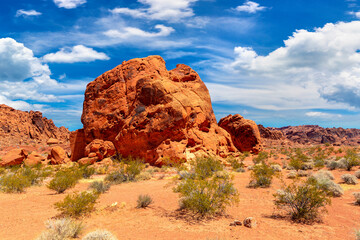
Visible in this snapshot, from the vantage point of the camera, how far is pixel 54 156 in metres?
27.0

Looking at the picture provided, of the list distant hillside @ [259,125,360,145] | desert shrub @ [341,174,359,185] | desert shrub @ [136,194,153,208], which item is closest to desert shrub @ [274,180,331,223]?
desert shrub @ [136,194,153,208]

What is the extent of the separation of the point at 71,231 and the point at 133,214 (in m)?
2.47

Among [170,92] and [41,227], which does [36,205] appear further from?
[170,92]

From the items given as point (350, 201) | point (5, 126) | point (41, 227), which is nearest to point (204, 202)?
point (41, 227)

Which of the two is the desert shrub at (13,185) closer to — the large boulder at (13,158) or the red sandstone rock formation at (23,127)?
the large boulder at (13,158)

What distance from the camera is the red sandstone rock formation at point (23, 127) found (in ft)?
176

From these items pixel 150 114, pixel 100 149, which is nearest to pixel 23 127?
pixel 100 149

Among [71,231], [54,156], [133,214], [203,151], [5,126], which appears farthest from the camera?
[5,126]

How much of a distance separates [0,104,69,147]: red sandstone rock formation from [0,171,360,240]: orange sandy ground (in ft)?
162

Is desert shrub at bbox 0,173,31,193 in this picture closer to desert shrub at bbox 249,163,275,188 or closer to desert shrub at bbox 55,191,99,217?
desert shrub at bbox 55,191,99,217

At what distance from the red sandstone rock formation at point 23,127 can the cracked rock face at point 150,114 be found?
116 ft

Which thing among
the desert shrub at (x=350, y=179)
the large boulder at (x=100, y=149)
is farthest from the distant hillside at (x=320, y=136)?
the desert shrub at (x=350, y=179)

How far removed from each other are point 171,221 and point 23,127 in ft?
Result: 218

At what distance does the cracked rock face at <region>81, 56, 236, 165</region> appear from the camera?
21578 millimetres
